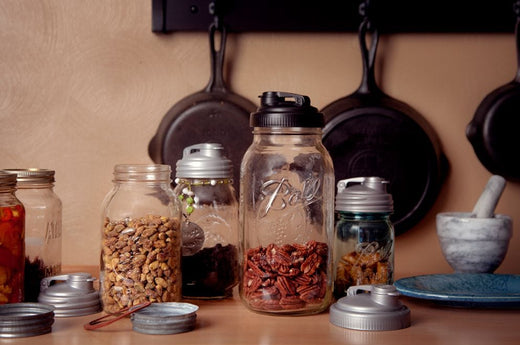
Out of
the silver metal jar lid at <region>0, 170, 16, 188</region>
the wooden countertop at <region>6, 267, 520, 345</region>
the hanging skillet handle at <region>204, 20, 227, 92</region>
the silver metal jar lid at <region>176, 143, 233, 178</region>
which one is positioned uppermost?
the hanging skillet handle at <region>204, 20, 227, 92</region>

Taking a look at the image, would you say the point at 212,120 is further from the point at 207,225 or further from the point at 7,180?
the point at 7,180

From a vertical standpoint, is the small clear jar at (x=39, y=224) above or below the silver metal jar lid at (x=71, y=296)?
above

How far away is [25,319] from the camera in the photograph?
2.85ft

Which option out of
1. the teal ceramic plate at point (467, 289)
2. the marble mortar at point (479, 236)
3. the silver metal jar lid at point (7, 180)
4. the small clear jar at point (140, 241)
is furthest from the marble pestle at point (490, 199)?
the silver metal jar lid at point (7, 180)

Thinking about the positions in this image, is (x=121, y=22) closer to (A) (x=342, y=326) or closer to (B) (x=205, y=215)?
(B) (x=205, y=215)

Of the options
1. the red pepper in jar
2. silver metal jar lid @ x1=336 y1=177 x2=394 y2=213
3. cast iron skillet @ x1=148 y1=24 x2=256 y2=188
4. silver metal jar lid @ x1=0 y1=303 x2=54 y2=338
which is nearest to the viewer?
silver metal jar lid @ x1=0 y1=303 x2=54 y2=338

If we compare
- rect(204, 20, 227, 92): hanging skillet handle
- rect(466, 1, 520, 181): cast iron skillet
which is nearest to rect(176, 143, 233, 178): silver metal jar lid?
rect(204, 20, 227, 92): hanging skillet handle

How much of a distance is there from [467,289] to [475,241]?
12 centimetres

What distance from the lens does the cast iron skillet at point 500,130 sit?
1419 millimetres

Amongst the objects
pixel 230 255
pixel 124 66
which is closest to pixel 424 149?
pixel 230 255

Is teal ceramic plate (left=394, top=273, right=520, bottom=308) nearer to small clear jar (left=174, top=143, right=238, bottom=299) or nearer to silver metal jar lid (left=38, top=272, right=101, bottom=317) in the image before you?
small clear jar (left=174, top=143, right=238, bottom=299)

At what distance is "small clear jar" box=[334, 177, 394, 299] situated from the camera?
3.58ft

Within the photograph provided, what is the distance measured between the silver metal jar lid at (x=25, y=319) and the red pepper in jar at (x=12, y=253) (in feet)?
0.24

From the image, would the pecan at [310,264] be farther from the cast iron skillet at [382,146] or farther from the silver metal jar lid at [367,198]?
the cast iron skillet at [382,146]
